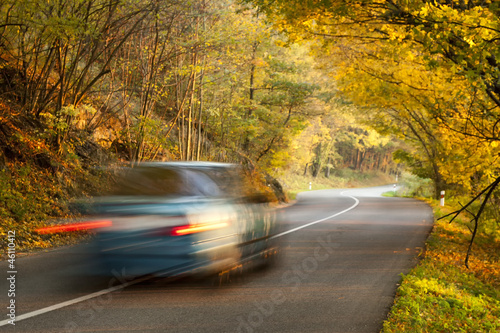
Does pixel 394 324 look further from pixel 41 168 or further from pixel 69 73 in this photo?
pixel 69 73

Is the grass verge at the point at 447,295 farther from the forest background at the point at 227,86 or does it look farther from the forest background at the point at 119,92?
the forest background at the point at 119,92

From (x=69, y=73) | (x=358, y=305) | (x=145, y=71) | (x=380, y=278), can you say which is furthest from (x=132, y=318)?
(x=145, y=71)

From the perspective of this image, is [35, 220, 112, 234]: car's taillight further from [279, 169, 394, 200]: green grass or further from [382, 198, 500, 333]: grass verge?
[279, 169, 394, 200]: green grass

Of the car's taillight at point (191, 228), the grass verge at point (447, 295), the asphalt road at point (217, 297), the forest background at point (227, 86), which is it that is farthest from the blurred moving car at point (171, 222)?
the grass verge at point (447, 295)

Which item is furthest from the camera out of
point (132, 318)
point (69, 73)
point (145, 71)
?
point (145, 71)

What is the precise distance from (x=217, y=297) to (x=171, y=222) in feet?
3.97

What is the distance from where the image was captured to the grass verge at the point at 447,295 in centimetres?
484

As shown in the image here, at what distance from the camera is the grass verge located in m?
4.84

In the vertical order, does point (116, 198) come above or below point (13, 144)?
below

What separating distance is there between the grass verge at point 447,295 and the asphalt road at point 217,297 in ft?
0.80

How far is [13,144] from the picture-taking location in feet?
34.0

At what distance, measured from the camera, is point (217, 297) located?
5.39 meters

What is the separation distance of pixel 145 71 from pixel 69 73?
2.44 metres

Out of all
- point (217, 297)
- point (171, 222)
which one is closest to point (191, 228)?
point (171, 222)
